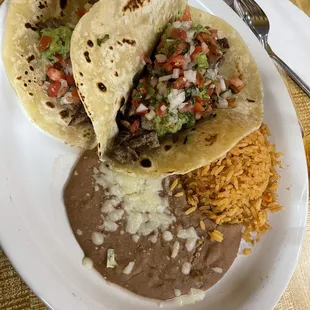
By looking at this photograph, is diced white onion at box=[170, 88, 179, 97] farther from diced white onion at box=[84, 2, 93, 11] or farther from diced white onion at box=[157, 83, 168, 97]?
diced white onion at box=[84, 2, 93, 11]

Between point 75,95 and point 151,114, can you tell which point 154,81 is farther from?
point 75,95

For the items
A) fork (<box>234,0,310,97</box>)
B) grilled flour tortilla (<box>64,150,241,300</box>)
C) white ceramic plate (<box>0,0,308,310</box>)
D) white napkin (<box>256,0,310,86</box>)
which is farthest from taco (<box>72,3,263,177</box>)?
white napkin (<box>256,0,310,86</box>)

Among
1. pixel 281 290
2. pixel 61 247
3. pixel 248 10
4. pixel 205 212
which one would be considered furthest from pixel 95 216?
pixel 248 10

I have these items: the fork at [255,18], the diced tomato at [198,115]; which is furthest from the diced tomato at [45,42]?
the fork at [255,18]

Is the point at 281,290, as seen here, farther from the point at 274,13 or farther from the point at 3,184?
the point at 274,13

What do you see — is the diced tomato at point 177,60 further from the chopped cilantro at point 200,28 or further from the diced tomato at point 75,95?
the diced tomato at point 75,95

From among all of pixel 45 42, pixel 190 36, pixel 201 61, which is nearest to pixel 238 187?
pixel 201 61
